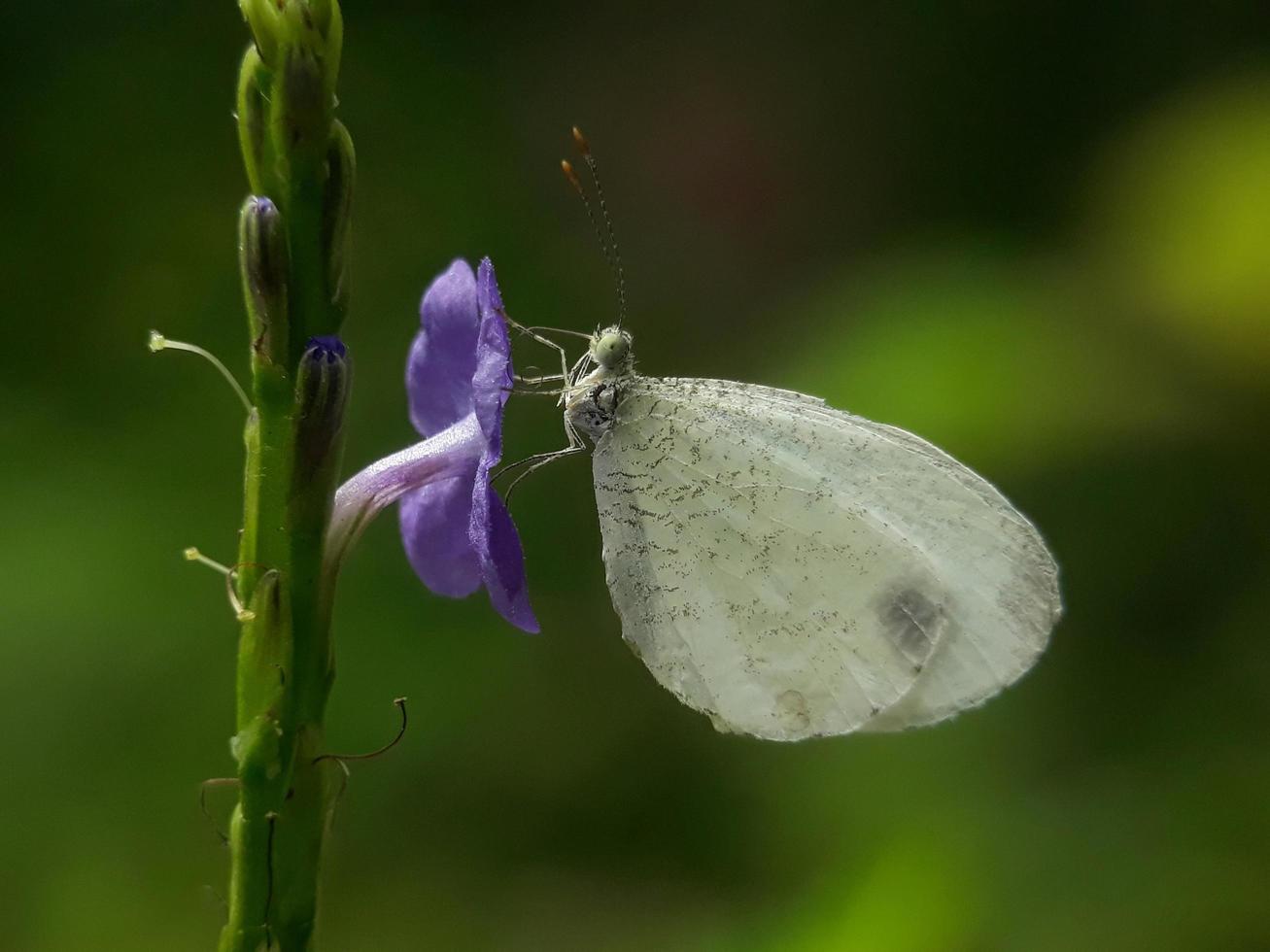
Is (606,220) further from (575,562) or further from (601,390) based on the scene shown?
(575,562)

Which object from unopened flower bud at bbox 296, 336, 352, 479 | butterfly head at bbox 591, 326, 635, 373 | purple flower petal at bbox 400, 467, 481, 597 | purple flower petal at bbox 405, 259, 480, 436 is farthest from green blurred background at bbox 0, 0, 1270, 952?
unopened flower bud at bbox 296, 336, 352, 479

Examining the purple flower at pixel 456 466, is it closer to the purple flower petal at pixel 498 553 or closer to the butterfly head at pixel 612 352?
the purple flower petal at pixel 498 553

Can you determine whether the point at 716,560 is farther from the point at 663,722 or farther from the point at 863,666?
the point at 663,722

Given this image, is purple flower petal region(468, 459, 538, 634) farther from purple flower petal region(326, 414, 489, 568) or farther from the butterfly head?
the butterfly head

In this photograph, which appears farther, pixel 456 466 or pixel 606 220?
pixel 606 220

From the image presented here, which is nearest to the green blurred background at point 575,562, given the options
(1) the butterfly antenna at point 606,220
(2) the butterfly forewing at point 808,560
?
(1) the butterfly antenna at point 606,220

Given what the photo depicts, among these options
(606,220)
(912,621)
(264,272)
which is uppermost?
(606,220)

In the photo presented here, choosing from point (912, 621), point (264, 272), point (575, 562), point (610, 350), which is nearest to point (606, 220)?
point (610, 350)
